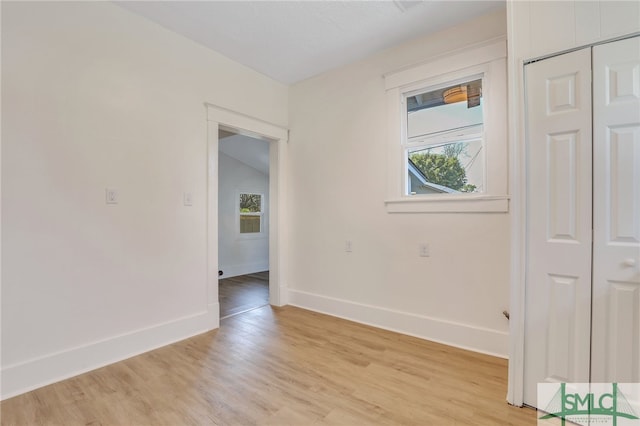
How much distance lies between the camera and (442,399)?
1862 mm

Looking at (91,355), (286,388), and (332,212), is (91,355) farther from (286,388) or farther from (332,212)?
(332,212)

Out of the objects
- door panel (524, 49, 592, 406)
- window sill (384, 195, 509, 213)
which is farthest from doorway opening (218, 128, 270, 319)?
door panel (524, 49, 592, 406)

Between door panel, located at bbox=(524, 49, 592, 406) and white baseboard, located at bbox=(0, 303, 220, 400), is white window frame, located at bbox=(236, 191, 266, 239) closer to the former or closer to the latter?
white baseboard, located at bbox=(0, 303, 220, 400)

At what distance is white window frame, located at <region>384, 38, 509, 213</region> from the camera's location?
2.44 meters

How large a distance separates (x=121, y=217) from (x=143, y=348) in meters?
1.12

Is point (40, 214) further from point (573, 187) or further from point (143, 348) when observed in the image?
point (573, 187)

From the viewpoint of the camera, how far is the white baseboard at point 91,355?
1.93 metres

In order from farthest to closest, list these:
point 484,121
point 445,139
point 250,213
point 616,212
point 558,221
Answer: point 250,213, point 445,139, point 484,121, point 558,221, point 616,212

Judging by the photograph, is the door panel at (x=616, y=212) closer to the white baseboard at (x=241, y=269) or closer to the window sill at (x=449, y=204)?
the window sill at (x=449, y=204)

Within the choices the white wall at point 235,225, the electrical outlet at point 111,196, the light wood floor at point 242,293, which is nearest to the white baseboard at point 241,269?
the white wall at point 235,225

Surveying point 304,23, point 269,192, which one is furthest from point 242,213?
point 304,23

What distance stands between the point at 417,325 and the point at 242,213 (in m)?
4.42

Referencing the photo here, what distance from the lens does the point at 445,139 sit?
2.74 metres

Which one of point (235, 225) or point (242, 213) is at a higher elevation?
point (242, 213)
